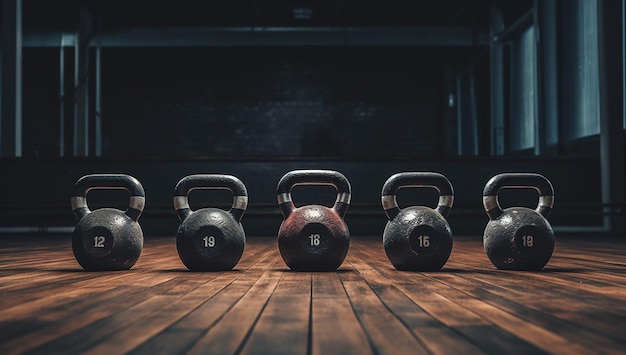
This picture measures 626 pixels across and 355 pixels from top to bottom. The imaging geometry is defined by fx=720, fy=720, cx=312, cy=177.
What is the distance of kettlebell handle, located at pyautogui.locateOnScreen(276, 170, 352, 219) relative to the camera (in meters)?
4.00

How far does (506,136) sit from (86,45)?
8.68 meters

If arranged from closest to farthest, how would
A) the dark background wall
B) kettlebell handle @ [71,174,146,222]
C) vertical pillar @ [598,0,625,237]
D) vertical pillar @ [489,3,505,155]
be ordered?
kettlebell handle @ [71,174,146,222] < vertical pillar @ [598,0,625,237] < vertical pillar @ [489,3,505,155] < the dark background wall

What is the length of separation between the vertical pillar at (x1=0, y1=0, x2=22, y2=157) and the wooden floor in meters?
6.40

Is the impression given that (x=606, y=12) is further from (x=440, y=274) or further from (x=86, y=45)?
(x=86, y=45)

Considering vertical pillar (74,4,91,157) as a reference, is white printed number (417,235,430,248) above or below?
below

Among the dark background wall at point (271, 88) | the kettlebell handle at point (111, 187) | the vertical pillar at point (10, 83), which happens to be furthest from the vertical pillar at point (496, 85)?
the kettlebell handle at point (111, 187)

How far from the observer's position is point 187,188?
409cm

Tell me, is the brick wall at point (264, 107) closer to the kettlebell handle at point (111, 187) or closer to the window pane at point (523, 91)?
the window pane at point (523, 91)

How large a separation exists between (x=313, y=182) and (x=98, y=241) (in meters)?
1.25

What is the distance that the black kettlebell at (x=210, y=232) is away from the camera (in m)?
3.93

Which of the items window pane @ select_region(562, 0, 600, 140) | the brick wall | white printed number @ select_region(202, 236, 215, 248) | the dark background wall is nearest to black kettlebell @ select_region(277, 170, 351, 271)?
white printed number @ select_region(202, 236, 215, 248)

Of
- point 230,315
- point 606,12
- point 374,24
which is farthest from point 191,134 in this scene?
point 230,315

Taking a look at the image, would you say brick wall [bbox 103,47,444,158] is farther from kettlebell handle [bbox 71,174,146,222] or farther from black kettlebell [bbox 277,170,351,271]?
black kettlebell [bbox 277,170,351,271]

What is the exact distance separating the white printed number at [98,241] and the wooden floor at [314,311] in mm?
170
